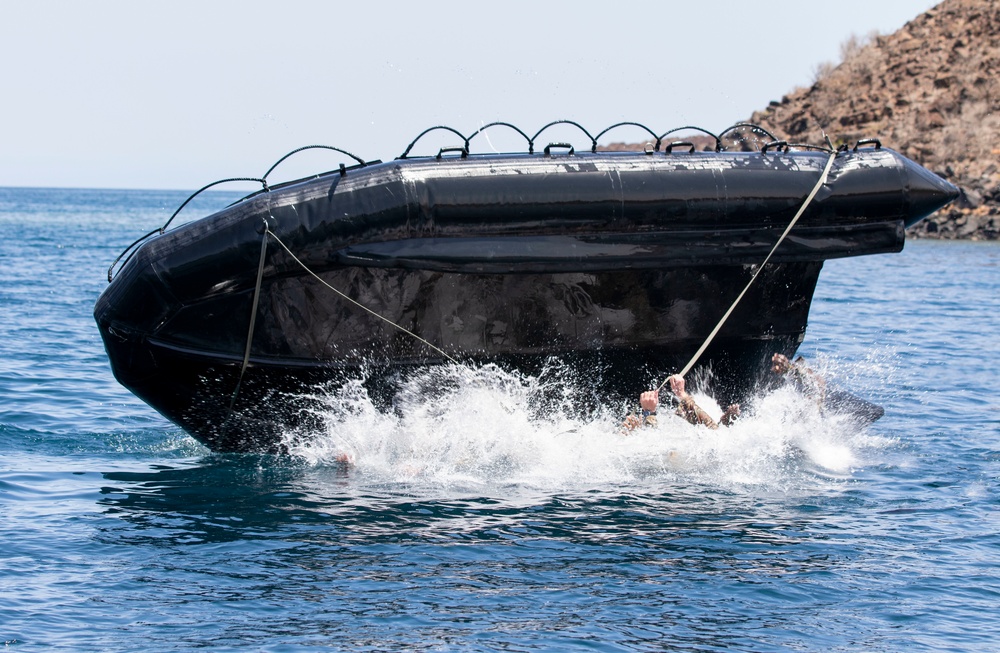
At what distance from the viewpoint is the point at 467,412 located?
869 cm

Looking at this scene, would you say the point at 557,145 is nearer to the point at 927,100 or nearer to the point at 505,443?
the point at 505,443

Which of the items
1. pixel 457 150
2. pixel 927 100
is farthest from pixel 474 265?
pixel 927 100

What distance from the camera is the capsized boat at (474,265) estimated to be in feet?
26.3

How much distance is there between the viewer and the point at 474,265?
8.19 m

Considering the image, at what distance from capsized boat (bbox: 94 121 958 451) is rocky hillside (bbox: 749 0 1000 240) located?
36313 mm

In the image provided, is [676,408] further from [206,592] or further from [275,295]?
[206,592]

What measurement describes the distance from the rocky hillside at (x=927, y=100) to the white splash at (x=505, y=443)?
36.8m

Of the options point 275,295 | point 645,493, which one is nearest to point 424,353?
point 275,295

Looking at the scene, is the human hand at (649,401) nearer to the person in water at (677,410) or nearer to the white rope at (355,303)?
the person in water at (677,410)

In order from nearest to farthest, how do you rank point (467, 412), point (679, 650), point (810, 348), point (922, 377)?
point (679, 650) → point (467, 412) → point (922, 377) → point (810, 348)

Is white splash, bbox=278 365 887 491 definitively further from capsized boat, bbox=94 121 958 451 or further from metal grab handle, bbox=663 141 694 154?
metal grab handle, bbox=663 141 694 154

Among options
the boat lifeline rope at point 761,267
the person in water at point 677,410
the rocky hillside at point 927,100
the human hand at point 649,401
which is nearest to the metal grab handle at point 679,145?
the boat lifeline rope at point 761,267

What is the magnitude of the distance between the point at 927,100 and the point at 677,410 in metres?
50.2

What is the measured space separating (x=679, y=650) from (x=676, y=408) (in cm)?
359
